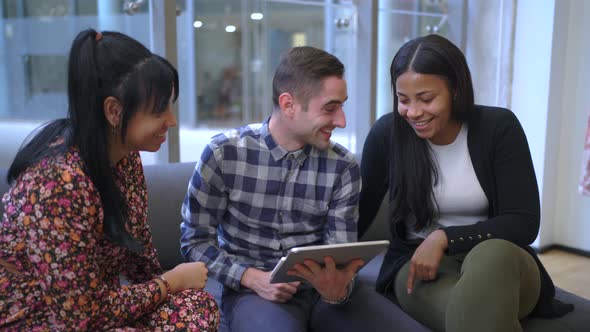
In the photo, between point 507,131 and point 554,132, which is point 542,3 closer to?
point 554,132

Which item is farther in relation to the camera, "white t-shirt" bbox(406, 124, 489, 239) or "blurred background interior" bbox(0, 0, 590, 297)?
"blurred background interior" bbox(0, 0, 590, 297)

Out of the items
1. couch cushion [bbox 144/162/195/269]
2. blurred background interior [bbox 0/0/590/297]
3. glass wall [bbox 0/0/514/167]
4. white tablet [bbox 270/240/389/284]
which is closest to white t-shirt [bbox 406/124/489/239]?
white tablet [bbox 270/240/389/284]

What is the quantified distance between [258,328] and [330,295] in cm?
21

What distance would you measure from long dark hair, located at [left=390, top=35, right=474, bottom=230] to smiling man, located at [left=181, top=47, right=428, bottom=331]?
164 mm

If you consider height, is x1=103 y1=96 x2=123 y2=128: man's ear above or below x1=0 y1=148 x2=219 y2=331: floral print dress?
above

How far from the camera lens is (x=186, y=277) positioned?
135 cm

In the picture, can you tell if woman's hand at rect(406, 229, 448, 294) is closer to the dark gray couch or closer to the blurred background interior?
the dark gray couch

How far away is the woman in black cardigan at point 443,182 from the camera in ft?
5.23

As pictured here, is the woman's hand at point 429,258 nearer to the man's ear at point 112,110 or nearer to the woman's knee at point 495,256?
the woman's knee at point 495,256

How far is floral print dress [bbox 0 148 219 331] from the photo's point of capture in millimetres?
1104

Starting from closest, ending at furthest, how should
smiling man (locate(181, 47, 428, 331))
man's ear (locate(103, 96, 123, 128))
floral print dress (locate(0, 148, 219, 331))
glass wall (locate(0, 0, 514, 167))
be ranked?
floral print dress (locate(0, 148, 219, 331)), man's ear (locate(103, 96, 123, 128)), smiling man (locate(181, 47, 428, 331)), glass wall (locate(0, 0, 514, 167))

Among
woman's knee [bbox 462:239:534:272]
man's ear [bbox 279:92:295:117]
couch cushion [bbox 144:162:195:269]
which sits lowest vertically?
couch cushion [bbox 144:162:195:269]

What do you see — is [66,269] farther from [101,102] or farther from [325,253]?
[325,253]

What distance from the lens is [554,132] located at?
11.6 ft
